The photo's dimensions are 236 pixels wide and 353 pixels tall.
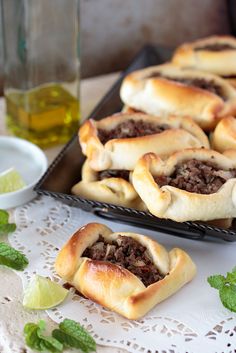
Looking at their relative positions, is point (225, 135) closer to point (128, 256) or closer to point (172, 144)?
point (172, 144)

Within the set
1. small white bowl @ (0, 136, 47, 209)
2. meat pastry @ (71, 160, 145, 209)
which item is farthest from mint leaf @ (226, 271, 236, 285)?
small white bowl @ (0, 136, 47, 209)

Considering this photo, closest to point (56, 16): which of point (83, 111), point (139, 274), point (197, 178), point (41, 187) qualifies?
point (83, 111)

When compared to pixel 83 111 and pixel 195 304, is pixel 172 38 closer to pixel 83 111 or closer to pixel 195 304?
pixel 83 111

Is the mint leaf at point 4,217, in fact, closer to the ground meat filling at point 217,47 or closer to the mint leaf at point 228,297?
the mint leaf at point 228,297

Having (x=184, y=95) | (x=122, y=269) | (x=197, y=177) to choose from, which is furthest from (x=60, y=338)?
(x=184, y=95)

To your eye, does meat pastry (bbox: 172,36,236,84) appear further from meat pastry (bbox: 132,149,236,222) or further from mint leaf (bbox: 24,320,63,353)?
mint leaf (bbox: 24,320,63,353)

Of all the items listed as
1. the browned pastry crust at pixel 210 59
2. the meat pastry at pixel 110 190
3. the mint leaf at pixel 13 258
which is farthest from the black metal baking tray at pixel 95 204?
the browned pastry crust at pixel 210 59

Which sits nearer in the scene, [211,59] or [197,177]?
[197,177]
